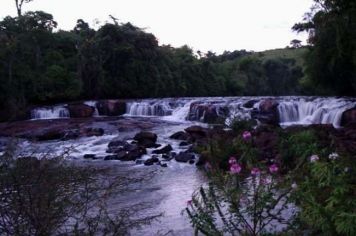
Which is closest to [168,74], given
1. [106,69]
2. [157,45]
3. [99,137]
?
[157,45]

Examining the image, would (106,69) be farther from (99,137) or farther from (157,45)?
(99,137)

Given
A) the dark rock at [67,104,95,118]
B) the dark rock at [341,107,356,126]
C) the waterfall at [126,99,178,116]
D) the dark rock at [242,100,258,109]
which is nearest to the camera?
the dark rock at [341,107,356,126]

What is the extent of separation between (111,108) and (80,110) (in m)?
2.23

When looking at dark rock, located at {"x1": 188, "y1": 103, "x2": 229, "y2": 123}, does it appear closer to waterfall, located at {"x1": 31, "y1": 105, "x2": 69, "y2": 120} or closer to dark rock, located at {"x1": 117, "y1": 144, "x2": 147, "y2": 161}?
waterfall, located at {"x1": 31, "y1": 105, "x2": 69, "y2": 120}

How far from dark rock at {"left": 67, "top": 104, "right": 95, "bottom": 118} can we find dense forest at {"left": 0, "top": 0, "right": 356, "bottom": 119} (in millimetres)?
3371

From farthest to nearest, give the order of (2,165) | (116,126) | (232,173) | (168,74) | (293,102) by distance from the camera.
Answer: (168,74) < (293,102) < (116,126) < (232,173) < (2,165)

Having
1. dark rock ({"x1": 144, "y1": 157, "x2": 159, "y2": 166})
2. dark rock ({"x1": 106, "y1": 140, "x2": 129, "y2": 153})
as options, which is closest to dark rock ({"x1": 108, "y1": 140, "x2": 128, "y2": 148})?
dark rock ({"x1": 106, "y1": 140, "x2": 129, "y2": 153})

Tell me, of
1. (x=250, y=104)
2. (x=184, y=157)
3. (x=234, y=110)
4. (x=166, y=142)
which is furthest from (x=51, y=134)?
(x=250, y=104)

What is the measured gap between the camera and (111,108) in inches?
1308

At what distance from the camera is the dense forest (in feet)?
97.5

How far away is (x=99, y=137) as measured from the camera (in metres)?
22.0

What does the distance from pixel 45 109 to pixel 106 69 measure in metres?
11.3

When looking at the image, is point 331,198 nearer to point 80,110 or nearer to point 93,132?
point 93,132

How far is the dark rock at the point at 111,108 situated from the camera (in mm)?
33188
